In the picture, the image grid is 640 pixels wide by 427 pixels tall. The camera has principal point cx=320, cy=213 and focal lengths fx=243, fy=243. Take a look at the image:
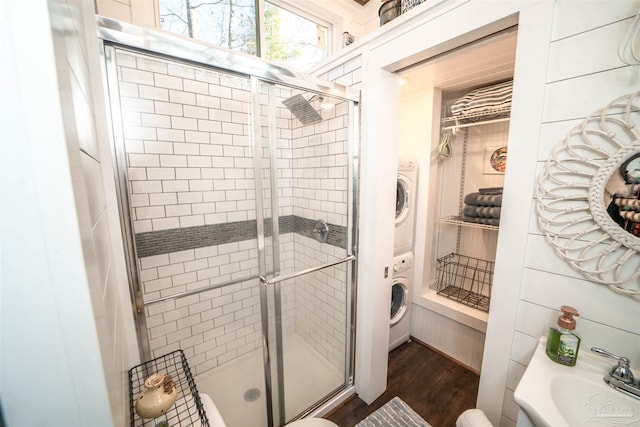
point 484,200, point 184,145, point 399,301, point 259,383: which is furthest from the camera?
point 399,301

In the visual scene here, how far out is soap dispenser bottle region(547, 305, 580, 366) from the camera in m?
0.85

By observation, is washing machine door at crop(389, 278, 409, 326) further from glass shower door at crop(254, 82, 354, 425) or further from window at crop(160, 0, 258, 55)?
window at crop(160, 0, 258, 55)

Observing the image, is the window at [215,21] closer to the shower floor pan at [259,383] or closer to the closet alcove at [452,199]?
the closet alcove at [452,199]

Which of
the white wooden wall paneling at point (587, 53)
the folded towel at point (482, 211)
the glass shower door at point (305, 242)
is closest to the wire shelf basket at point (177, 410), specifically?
the glass shower door at point (305, 242)

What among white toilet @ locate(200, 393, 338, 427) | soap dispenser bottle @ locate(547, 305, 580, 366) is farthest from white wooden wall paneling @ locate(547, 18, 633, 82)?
white toilet @ locate(200, 393, 338, 427)

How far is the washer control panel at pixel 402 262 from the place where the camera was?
6.98 feet

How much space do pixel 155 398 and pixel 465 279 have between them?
2616 millimetres

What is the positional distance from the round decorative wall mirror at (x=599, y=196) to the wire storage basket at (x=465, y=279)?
1.47 meters

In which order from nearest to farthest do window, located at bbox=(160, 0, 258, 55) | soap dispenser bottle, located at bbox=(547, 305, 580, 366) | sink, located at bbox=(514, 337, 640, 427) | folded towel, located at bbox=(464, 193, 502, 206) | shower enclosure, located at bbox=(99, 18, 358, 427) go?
sink, located at bbox=(514, 337, 640, 427) → soap dispenser bottle, located at bbox=(547, 305, 580, 366) → shower enclosure, located at bbox=(99, 18, 358, 427) → window, located at bbox=(160, 0, 258, 55) → folded towel, located at bbox=(464, 193, 502, 206)

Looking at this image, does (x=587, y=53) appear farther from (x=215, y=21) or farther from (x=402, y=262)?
(x=215, y=21)

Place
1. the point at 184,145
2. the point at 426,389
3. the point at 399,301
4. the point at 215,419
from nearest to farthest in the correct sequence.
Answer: the point at 215,419
the point at 184,145
the point at 426,389
the point at 399,301

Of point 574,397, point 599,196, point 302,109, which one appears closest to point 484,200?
point 599,196

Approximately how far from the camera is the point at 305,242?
6.60ft

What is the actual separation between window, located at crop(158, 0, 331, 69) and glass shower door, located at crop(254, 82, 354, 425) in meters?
0.75
